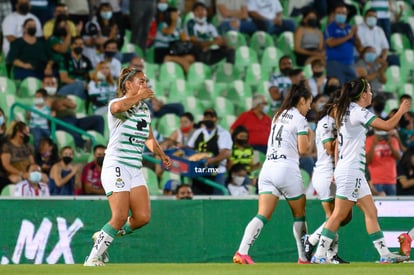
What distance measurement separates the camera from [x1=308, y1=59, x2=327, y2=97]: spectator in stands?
24.0m

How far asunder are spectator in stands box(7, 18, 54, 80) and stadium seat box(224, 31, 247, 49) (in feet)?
13.1

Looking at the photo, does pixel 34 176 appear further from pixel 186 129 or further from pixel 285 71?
pixel 285 71

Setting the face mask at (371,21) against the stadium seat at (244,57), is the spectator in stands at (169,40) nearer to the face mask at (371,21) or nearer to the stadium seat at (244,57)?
the stadium seat at (244,57)

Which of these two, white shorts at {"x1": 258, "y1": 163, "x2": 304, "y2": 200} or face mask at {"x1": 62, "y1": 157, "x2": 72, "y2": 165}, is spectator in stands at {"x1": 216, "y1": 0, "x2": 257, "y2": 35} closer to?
face mask at {"x1": 62, "y1": 157, "x2": 72, "y2": 165}

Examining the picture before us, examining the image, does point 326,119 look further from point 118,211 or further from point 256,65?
point 256,65

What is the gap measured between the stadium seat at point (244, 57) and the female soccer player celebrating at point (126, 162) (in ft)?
33.7

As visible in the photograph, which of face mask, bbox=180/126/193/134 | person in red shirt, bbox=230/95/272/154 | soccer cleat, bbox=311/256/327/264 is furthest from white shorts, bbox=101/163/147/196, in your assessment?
person in red shirt, bbox=230/95/272/154

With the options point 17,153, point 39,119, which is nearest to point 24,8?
point 39,119

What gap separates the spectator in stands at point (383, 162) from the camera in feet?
68.8

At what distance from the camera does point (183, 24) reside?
25094 mm

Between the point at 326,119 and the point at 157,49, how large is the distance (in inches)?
346

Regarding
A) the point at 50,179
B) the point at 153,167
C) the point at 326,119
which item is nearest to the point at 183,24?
the point at 153,167

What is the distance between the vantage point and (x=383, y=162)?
21016mm

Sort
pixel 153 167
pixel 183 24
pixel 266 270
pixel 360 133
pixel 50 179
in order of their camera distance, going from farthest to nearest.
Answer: pixel 183 24 → pixel 153 167 → pixel 50 179 → pixel 360 133 → pixel 266 270
